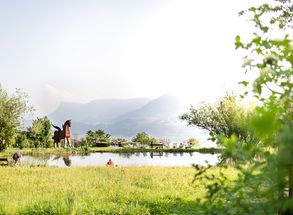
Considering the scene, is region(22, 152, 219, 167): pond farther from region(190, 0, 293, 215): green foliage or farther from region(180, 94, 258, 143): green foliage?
region(190, 0, 293, 215): green foliage

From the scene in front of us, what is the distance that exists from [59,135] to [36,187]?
159ft

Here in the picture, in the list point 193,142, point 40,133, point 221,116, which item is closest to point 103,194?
point 221,116

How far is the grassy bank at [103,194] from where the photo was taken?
13281mm

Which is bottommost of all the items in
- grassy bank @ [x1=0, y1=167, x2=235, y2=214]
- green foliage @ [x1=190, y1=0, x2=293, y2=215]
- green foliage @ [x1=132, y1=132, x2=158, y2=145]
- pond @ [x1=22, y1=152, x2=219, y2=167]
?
grassy bank @ [x1=0, y1=167, x2=235, y2=214]

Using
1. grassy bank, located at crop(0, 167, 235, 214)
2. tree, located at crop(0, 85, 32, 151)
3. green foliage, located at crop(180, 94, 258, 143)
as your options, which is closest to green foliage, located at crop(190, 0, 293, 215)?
grassy bank, located at crop(0, 167, 235, 214)

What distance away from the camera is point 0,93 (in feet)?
173

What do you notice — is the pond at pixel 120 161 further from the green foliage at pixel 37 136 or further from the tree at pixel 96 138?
the tree at pixel 96 138

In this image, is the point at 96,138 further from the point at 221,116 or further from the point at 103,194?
the point at 103,194

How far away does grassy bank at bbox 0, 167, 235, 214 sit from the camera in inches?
523

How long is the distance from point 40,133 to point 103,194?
1902 inches

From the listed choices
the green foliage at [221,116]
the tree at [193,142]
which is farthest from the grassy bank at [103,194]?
the tree at [193,142]

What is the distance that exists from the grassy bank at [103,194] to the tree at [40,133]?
39.5 metres

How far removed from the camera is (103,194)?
15734 mm

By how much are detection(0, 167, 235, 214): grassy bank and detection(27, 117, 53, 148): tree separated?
39.5m
